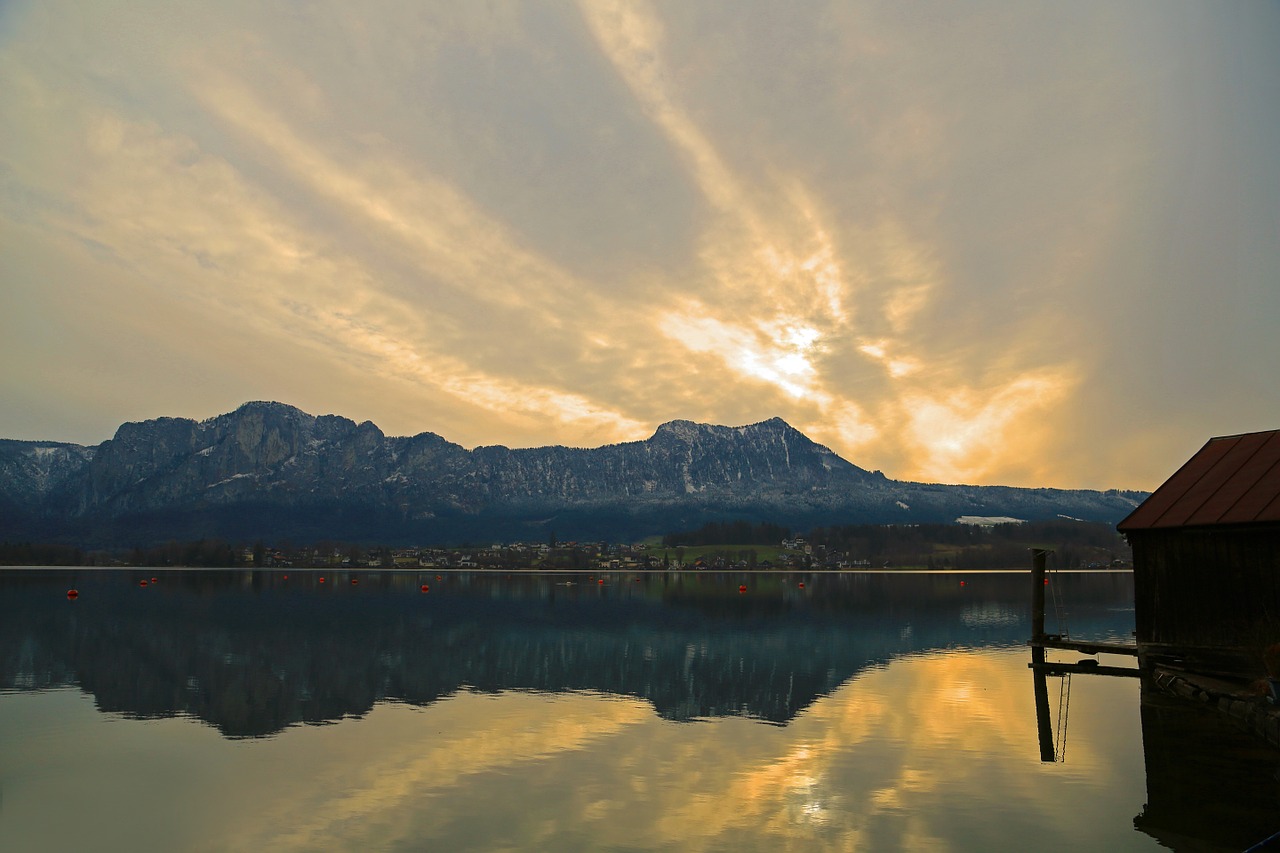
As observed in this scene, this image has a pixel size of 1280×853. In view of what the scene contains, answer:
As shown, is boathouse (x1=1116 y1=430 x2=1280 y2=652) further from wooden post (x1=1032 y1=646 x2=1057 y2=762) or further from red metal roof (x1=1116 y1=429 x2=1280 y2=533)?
wooden post (x1=1032 y1=646 x2=1057 y2=762)

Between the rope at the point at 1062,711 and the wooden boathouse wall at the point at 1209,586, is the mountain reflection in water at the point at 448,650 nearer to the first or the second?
the rope at the point at 1062,711

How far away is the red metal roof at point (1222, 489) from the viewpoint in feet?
101

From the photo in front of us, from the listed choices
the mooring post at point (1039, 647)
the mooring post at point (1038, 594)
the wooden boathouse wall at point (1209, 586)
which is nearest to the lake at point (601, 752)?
the mooring post at point (1039, 647)

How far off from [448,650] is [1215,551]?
1753 inches

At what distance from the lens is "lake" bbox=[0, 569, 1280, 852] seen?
19.1 meters

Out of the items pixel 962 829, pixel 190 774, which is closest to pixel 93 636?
pixel 190 774

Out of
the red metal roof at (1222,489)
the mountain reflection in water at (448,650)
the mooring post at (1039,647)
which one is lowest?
the mountain reflection in water at (448,650)

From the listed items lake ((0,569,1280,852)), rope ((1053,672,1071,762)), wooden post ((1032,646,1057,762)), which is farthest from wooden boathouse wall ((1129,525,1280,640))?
wooden post ((1032,646,1057,762))

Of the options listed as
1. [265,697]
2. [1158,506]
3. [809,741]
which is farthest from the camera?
[265,697]

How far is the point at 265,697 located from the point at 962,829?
101 feet

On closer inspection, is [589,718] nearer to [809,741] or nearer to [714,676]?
[809,741]

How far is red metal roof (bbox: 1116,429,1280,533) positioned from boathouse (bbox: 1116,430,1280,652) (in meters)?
0.04

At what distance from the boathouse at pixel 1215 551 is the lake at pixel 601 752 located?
3235mm

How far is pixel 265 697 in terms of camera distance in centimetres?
3794
